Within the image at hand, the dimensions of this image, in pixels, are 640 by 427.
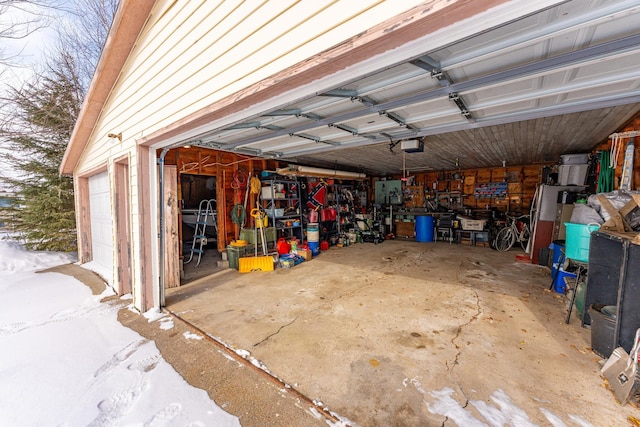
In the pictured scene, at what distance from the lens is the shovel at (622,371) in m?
1.83

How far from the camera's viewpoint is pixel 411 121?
3.18 meters

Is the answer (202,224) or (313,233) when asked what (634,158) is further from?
(202,224)

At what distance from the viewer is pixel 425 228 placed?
29.1 feet

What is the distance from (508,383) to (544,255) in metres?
5.04

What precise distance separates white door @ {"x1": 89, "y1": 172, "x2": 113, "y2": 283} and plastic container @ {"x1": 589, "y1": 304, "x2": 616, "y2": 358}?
288 inches

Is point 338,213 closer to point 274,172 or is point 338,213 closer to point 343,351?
point 274,172

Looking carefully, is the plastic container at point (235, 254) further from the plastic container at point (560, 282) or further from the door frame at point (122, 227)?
the plastic container at point (560, 282)

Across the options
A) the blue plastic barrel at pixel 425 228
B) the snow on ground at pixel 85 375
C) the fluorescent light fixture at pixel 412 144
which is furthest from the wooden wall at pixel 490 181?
the snow on ground at pixel 85 375

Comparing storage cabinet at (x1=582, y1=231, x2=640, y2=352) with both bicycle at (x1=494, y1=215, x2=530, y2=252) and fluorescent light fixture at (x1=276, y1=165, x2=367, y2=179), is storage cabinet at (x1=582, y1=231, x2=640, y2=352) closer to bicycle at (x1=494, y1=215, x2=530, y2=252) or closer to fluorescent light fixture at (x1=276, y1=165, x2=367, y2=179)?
bicycle at (x1=494, y1=215, x2=530, y2=252)

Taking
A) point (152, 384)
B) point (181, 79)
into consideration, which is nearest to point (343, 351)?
point (152, 384)

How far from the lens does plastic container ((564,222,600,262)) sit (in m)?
2.91

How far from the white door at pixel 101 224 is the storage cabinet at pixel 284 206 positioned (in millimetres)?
3380

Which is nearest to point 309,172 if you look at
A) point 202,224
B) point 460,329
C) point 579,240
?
point 202,224

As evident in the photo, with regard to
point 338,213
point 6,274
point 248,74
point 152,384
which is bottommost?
point 6,274
